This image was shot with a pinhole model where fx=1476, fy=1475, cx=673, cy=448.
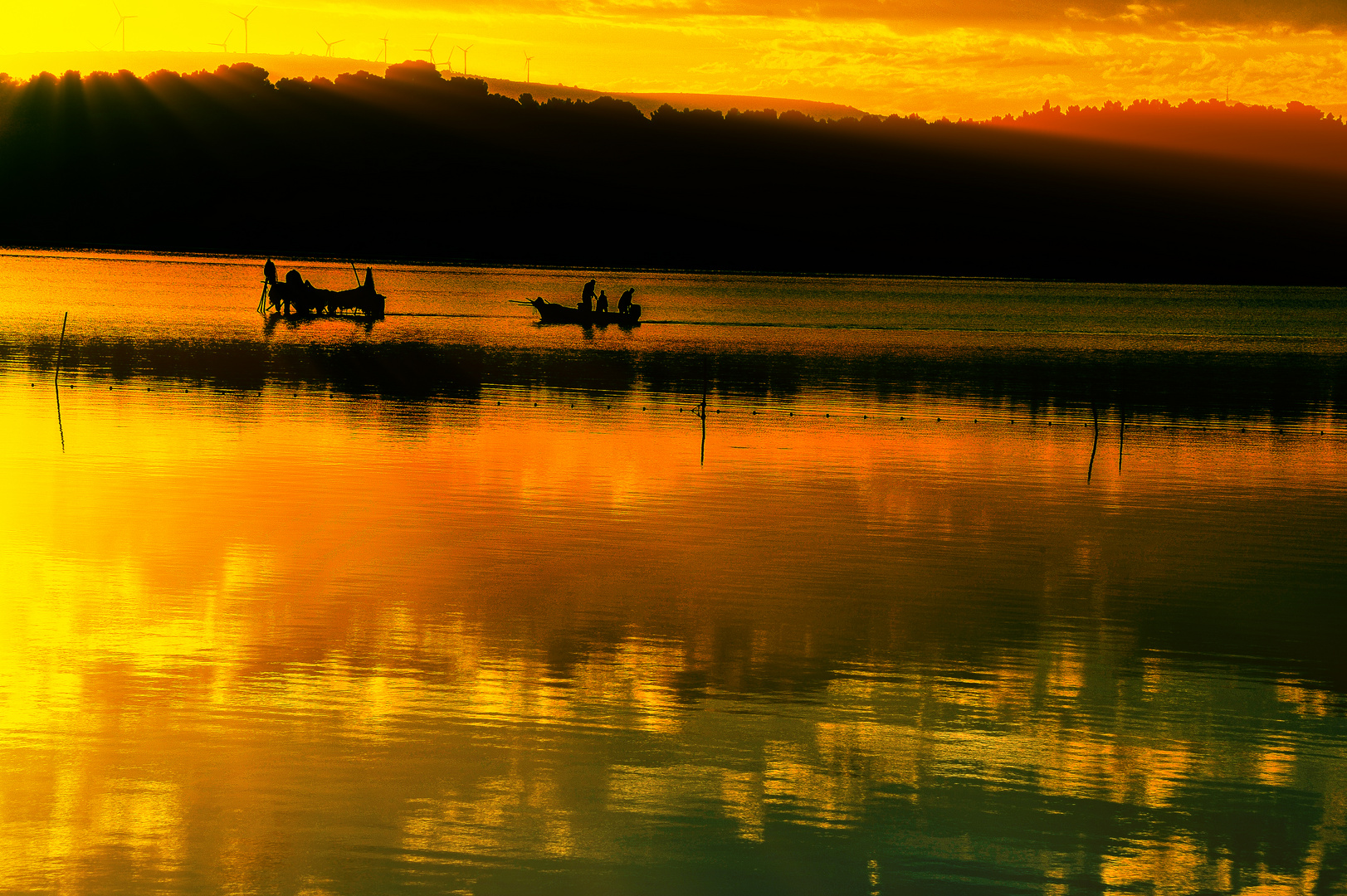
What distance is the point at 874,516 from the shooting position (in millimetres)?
19078

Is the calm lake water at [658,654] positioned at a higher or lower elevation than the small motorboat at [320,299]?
lower

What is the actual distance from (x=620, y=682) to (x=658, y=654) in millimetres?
950

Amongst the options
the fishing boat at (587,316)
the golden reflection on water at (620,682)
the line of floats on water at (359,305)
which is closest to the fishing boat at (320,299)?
the line of floats on water at (359,305)

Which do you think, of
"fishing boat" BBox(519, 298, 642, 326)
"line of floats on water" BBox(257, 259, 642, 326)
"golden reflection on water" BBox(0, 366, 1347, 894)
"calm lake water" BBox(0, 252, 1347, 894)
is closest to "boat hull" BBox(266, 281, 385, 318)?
"line of floats on water" BBox(257, 259, 642, 326)

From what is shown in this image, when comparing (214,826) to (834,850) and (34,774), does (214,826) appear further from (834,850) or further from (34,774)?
(834,850)

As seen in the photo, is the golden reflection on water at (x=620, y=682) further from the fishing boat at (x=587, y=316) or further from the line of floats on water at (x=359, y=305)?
the line of floats on water at (x=359, y=305)

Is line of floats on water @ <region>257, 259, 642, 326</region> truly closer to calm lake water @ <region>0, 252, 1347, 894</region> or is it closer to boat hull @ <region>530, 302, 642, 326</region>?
boat hull @ <region>530, 302, 642, 326</region>

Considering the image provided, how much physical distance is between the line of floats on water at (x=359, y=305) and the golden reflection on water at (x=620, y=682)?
155 feet

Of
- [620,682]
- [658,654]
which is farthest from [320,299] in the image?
[620,682]

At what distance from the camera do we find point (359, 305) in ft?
230

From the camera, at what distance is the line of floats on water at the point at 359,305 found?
6888 centimetres

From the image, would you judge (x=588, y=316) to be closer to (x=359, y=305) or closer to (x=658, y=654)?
(x=359, y=305)

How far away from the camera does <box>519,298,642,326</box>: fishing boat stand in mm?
68125

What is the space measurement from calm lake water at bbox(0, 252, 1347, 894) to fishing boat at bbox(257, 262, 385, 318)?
131ft
